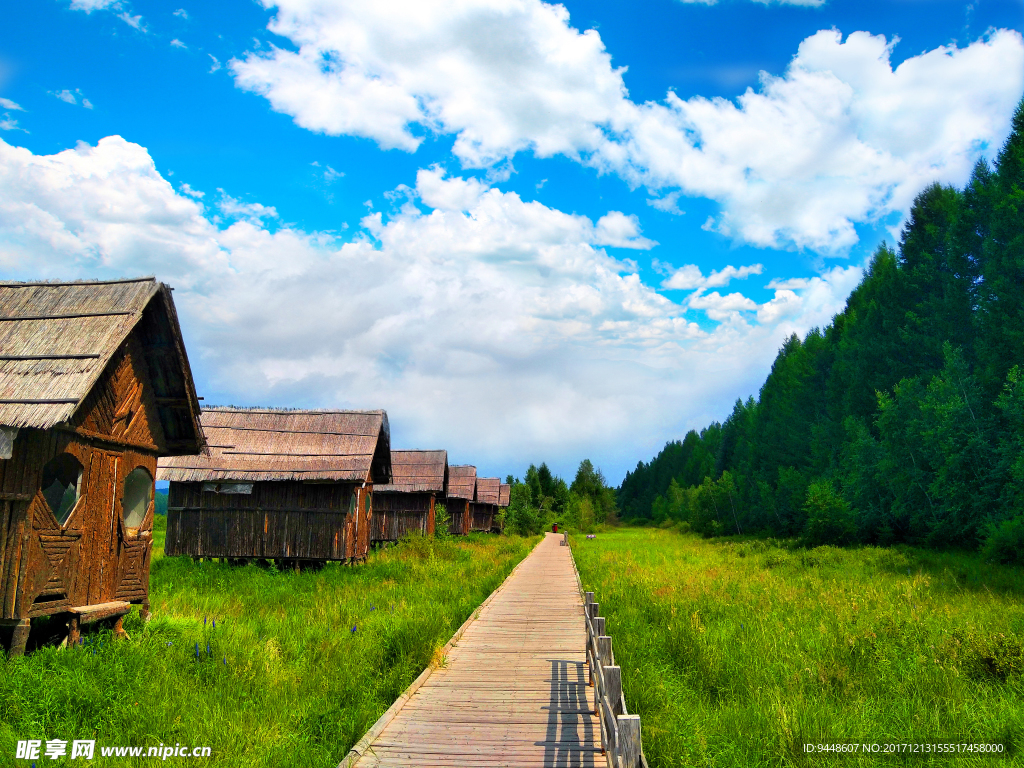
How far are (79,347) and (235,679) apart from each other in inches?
178

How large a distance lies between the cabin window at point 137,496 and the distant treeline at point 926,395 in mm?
22093

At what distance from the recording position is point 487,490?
54906 mm

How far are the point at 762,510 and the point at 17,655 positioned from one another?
49.1 meters

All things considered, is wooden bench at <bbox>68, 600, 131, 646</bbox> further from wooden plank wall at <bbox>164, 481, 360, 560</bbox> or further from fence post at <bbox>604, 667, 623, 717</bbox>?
wooden plank wall at <bbox>164, 481, 360, 560</bbox>

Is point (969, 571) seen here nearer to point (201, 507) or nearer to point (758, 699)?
point (758, 699)

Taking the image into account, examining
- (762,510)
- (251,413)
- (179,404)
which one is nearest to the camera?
(179,404)

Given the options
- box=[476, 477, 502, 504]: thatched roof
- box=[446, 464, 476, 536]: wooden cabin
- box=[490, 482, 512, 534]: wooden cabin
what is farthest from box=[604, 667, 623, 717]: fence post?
box=[490, 482, 512, 534]: wooden cabin

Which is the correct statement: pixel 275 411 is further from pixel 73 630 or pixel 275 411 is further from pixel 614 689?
pixel 614 689

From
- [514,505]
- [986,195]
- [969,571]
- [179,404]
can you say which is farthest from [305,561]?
[514,505]

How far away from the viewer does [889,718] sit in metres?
6.52

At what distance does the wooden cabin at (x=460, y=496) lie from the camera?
43562mm

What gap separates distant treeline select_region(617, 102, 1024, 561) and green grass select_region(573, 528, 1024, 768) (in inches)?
296

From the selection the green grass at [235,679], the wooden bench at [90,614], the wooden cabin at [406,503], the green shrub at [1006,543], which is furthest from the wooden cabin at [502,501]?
the wooden bench at [90,614]

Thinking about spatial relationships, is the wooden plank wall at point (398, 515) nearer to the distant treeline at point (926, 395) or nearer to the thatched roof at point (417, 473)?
the thatched roof at point (417, 473)
